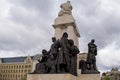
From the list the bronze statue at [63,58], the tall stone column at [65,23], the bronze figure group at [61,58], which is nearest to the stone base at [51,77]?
the bronze figure group at [61,58]

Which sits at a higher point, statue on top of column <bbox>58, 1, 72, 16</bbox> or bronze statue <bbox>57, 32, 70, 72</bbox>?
statue on top of column <bbox>58, 1, 72, 16</bbox>

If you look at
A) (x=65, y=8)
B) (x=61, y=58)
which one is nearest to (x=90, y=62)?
(x=61, y=58)

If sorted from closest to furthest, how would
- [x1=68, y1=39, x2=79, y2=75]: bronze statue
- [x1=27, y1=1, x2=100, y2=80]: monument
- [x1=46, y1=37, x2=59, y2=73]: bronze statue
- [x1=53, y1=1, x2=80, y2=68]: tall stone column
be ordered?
[x1=27, y1=1, x2=100, y2=80]: monument → [x1=46, y1=37, x2=59, y2=73]: bronze statue → [x1=68, y1=39, x2=79, y2=75]: bronze statue → [x1=53, y1=1, x2=80, y2=68]: tall stone column

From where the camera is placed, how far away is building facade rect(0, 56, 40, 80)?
10119 cm

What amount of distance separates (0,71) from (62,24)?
9885 cm

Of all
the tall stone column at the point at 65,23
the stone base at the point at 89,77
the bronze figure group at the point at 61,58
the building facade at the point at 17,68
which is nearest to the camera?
the bronze figure group at the point at 61,58

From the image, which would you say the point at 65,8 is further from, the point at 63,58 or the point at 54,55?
the point at 63,58

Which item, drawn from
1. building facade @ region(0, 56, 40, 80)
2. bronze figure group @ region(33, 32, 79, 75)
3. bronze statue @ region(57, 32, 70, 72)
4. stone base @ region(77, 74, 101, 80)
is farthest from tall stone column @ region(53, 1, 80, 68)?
building facade @ region(0, 56, 40, 80)

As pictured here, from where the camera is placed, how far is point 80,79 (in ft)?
43.7

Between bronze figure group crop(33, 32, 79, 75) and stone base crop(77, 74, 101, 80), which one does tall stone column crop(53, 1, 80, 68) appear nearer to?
bronze figure group crop(33, 32, 79, 75)

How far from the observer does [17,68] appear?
Answer: 103 metres

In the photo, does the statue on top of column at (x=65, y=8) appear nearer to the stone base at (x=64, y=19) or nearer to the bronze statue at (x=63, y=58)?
the stone base at (x=64, y=19)

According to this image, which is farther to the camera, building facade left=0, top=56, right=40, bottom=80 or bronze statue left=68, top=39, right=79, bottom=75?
building facade left=0, top=56, right=40, bottom=80

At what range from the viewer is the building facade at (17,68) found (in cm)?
10119
